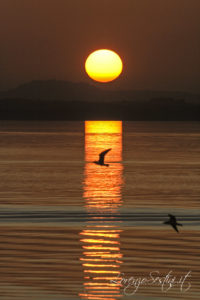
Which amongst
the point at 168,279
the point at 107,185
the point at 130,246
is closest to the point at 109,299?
the point at 168,279

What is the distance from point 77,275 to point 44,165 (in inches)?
1979

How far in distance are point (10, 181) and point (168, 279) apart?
33234 millimetres

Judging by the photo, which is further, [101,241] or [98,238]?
[98,238]

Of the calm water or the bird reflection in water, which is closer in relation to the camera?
the bird reflection in water

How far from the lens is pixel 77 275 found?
75.8 feet

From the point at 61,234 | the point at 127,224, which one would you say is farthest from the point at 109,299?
the point at 127,224

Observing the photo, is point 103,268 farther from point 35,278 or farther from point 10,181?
point 10,181

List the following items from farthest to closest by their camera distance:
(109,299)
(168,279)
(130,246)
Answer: (130,246) < (168,279) < (109,299)

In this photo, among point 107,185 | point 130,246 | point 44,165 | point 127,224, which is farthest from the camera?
point 44,165

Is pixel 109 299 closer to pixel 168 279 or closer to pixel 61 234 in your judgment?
pixel 168 279

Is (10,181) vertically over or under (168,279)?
over

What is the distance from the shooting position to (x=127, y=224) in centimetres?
3344

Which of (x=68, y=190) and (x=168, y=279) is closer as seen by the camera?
(x=168, y=279)

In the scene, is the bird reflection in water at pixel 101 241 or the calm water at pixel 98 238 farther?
the calm water at pixel 98 238
